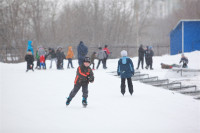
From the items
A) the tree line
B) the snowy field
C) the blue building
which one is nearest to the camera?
the snowy field

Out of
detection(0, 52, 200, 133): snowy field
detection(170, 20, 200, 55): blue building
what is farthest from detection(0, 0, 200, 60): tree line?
detection(0, 52, 200, 133): snowy field

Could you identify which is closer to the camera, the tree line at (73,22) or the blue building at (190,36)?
the blue building at (190,36)

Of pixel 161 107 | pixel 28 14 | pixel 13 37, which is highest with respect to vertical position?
pixel 28 14

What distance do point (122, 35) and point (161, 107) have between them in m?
41.1

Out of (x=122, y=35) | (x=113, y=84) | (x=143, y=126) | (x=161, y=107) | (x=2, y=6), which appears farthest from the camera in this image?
(x=122, y=35)

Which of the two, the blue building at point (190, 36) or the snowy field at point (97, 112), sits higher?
the blue building at point (190, 36)

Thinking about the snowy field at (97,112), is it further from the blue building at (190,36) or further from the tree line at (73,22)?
the tree line at (73,22)

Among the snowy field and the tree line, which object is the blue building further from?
the snowy field

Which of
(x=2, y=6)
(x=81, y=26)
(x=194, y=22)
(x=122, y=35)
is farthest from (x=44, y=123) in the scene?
(x=122, y=35)

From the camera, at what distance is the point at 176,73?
17406 mm

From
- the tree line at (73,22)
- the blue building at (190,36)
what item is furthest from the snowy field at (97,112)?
the tree line at (73,22)

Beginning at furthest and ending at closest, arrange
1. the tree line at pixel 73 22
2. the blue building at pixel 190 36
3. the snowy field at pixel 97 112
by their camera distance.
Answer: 1. the tree line at pixel 73 22
2. the blue building at pixel 190 36
3. the snowy field at pixel 97 112

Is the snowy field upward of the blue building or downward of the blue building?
downward

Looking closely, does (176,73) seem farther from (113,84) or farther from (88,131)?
(88,131)
